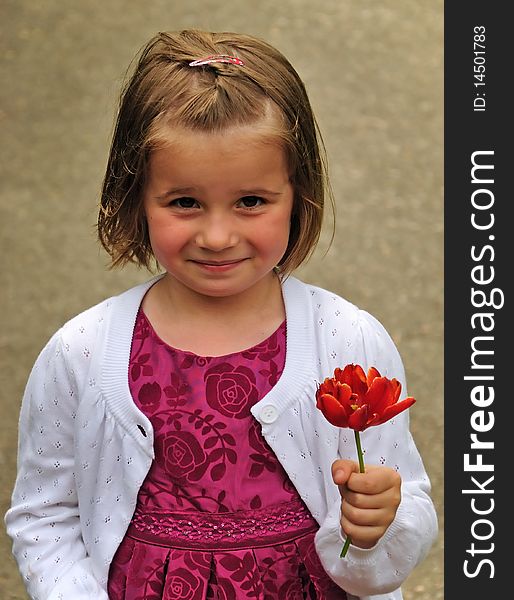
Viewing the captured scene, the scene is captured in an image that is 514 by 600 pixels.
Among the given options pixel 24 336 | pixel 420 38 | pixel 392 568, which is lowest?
pixel 392 568

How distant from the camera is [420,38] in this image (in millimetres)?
5641

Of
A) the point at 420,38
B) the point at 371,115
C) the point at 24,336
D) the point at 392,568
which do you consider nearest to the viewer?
the point at 392,568

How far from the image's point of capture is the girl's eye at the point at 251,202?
6.68 ft

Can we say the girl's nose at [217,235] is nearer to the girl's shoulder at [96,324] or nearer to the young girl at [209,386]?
the young girl at [209,386]

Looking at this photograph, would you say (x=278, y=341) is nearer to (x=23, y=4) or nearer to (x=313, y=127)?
(x=313, y=127)

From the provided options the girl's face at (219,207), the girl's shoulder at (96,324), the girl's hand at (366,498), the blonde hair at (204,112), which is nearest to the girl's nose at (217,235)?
the girl's face at (219,207)

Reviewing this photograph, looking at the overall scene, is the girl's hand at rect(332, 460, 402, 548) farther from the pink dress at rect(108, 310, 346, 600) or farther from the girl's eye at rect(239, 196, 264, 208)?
the girl's eye at rect(239, 196, 264, 208)

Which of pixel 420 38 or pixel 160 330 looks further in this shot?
pixel 420 38

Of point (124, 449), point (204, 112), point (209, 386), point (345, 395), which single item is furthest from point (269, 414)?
point (204, 112)

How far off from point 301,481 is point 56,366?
0.41m

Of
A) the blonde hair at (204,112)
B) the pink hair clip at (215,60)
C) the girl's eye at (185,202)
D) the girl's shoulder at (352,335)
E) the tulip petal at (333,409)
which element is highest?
the pink hair clip at (215,60)

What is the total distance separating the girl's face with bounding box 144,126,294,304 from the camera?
6.56 ft

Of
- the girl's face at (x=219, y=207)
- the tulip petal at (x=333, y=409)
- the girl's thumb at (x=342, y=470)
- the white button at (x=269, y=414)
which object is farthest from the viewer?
the white button at (x=269, y=414)

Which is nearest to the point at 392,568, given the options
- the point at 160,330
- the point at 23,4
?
the point at 160,330
